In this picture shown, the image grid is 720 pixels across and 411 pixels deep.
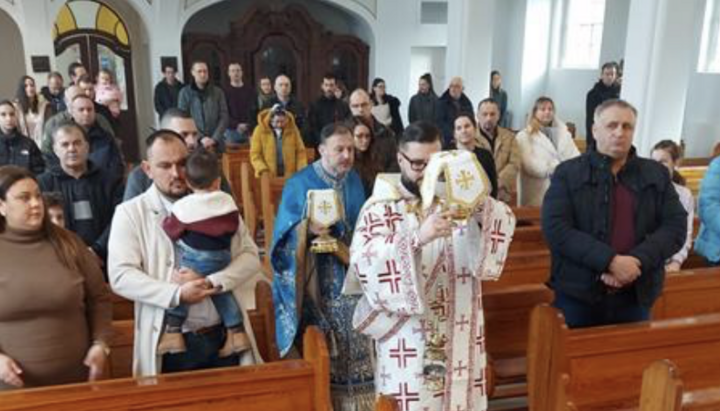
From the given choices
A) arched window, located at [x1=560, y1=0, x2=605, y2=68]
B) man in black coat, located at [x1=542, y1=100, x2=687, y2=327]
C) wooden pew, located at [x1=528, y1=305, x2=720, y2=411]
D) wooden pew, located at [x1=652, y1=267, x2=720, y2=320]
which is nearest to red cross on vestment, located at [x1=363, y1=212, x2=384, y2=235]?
wooden pew, located at [x1=528, y1=305, x2=720, y2=411]

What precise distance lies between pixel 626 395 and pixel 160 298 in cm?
174

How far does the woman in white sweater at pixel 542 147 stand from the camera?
4.82 m

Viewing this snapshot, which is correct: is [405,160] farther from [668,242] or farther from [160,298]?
[668,242]

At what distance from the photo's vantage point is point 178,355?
7.48 feet

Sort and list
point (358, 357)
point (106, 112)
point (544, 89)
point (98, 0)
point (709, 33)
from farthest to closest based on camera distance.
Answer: point (544, 89) < point (98, 0) < point (709, 33) < point (106, 112) < point (358, 357)

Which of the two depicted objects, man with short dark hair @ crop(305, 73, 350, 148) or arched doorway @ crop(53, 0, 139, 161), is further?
arched doorway @ crop(53, 0, 139, 161)

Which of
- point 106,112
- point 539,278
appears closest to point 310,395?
point 539,278

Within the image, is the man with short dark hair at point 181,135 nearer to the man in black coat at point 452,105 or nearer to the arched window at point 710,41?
the man in black coat at point 452,105

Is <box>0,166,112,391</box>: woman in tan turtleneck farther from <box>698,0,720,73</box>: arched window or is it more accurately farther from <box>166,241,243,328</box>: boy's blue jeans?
<box>698,0,720,73</box>: arched window

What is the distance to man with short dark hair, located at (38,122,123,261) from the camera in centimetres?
306

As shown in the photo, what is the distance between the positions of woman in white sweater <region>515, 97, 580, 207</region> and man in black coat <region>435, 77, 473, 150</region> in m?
1.80

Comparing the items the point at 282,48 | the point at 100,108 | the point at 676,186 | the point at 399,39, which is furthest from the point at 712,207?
A: the point at 282,48

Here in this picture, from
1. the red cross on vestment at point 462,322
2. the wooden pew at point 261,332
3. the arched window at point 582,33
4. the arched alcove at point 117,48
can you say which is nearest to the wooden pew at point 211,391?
the red cross on vestment at point 462,322

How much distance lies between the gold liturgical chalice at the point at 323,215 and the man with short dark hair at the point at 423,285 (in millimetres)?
356
